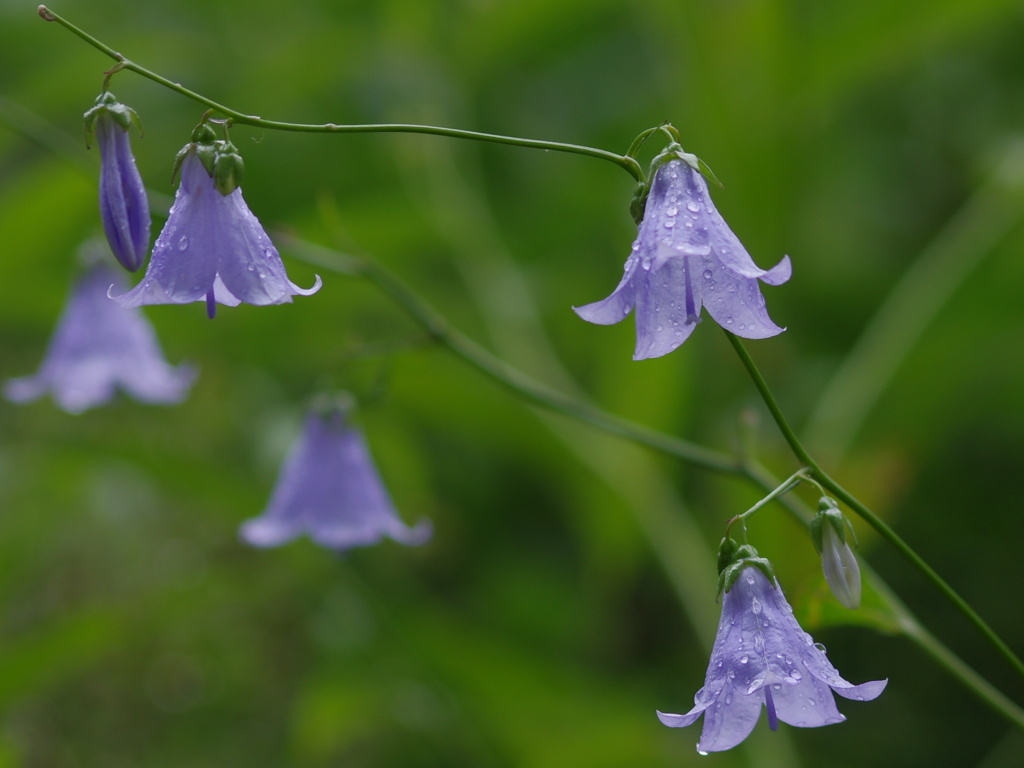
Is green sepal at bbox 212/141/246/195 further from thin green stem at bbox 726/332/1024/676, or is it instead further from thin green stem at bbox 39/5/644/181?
thin green stem at bbox 726/332/1024/676

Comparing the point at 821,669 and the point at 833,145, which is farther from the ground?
the point at 833,145

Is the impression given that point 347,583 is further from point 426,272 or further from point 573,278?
point 426,272

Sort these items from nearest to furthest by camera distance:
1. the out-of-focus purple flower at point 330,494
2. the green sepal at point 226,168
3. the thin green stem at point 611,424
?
1. the green sepal at point 226,168
2. the thin green stem at point 611,424
3. the out-of-focus purple flower at point 330,494

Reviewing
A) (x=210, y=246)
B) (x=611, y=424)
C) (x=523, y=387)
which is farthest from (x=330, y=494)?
(x=210, y=246)

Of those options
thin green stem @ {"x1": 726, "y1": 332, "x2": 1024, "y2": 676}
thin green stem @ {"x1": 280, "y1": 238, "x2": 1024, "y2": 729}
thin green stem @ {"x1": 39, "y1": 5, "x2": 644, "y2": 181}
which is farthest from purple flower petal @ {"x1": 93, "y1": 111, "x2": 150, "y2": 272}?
thin green stem @ {"x1": 726, "y1": 332, "x2": 1024, "y2": 676}

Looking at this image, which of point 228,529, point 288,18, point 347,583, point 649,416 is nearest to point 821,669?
point 649,416

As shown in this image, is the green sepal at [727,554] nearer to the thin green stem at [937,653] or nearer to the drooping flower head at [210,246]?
the thin green stem at [937,653]

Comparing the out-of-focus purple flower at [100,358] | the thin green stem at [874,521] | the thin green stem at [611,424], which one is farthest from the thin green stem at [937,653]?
the out-of-focus purple flower at [100,358]
